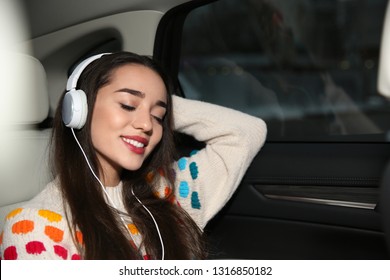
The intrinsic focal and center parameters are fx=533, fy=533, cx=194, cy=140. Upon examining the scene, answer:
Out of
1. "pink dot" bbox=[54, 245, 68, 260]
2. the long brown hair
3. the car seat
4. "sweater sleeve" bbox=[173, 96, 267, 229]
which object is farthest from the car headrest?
"pink dot" bbox=[54, 245, 68, 260]

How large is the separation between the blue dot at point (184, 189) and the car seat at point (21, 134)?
1.37 ft

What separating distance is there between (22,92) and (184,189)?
0.60 metres

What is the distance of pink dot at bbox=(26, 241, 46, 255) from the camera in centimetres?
127

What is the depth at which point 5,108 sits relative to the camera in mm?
1655

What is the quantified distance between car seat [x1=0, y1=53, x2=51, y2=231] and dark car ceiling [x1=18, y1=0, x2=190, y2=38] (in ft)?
0.94

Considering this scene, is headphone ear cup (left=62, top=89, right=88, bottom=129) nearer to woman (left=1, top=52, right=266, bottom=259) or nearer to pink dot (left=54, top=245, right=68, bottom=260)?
woman (left=1, top=52, right=266, bottom=259)

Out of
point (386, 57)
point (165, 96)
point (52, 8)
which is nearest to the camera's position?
point (386, 57)

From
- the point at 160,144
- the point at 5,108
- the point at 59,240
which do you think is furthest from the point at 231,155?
the point at 5,108

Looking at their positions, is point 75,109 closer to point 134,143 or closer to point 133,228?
point 134,143

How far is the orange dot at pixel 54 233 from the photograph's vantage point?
1.29 m

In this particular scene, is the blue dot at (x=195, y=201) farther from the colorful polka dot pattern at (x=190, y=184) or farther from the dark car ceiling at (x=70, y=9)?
the dark car ceiling at (x=70, y=9)

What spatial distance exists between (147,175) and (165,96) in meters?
0.28

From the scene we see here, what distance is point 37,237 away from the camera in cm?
127

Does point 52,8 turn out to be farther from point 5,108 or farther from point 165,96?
point 165,96
